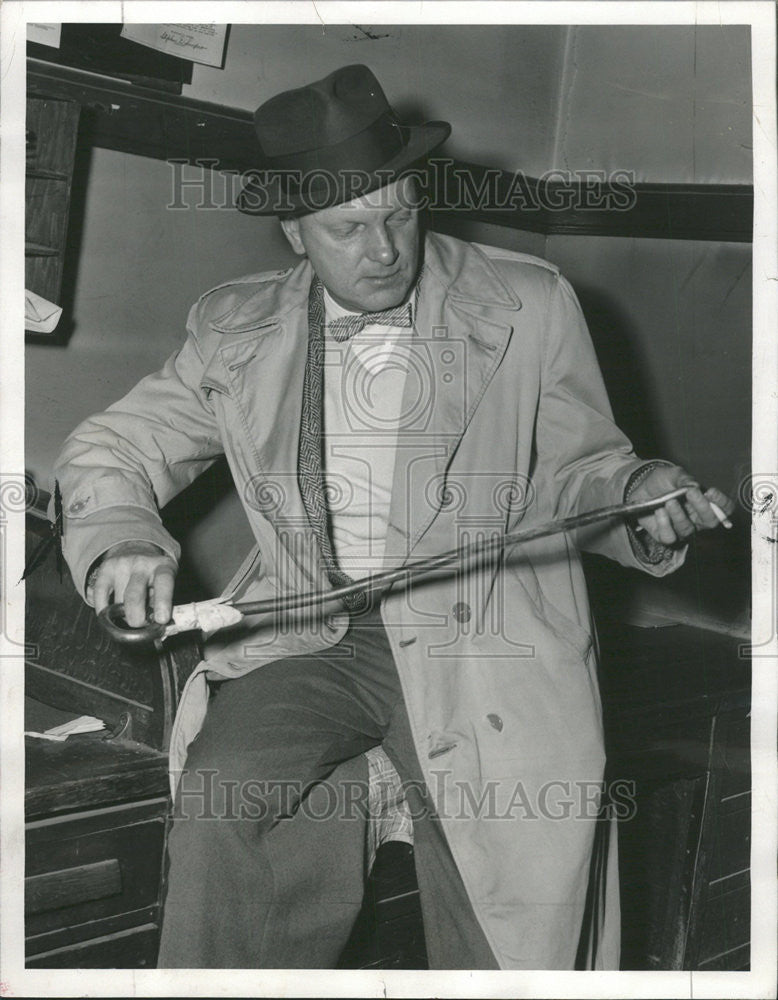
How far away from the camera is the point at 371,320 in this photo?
3.78 ft

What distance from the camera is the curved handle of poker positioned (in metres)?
0.89

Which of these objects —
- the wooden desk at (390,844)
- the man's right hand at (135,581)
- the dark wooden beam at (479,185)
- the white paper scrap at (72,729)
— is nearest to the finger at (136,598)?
the man's right hand at (135,581)

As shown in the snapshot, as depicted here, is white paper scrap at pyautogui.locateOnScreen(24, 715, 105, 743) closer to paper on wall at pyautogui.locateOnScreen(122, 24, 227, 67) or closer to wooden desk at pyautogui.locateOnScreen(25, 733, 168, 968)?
wooden desk at pyautogui.locateOnScreen(25, 733, 168, 968)

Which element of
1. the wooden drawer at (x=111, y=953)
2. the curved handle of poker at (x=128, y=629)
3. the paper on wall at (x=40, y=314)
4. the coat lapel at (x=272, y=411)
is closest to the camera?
the curved handle of poker at (x=128, y=629)

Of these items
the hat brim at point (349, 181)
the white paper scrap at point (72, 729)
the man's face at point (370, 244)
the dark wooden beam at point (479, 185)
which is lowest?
the white paper scrap at point (72, 729)

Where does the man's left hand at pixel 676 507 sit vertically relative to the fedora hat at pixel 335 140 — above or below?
below

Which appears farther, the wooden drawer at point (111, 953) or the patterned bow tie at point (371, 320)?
the patterned bow tie at point (371, 320)

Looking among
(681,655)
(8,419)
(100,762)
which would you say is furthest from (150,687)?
(681,655)

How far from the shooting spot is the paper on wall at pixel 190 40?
4.22ft

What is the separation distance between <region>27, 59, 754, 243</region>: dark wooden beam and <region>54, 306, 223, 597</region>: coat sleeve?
0.37 meters

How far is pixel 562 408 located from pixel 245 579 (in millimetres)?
437

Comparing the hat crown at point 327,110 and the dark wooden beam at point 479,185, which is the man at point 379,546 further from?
the dark wooden beam at point 479,185

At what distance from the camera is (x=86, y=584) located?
1002mm

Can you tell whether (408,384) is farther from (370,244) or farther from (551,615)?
(551,615)
